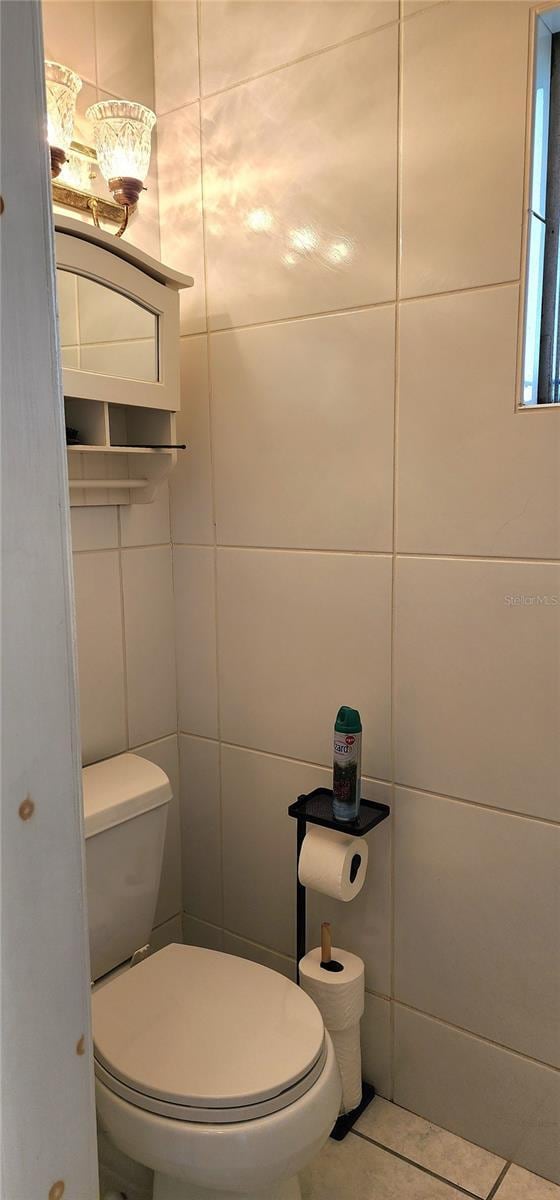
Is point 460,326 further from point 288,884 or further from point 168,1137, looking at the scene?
point 168,1137

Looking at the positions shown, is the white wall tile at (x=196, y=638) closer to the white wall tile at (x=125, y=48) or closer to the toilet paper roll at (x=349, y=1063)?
the toilet paper roll at (x=349, y=1063)

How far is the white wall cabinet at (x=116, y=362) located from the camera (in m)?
1.37

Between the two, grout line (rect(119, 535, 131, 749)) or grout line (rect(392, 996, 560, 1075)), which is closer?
grout line (rect(392, 996, 560, 1075))

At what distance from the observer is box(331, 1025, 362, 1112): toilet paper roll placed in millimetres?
1468

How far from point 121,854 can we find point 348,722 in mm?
480

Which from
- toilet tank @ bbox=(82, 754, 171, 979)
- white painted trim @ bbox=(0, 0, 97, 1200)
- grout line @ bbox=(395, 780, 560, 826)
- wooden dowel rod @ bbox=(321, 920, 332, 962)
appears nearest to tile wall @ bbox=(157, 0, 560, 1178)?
grout line @ bbox=(395, 780, 560, 826)

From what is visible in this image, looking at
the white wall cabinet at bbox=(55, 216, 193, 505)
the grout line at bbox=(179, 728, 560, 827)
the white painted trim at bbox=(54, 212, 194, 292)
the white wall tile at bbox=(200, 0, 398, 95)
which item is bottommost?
the grout line at bbox=(179, 728, 560, 827)

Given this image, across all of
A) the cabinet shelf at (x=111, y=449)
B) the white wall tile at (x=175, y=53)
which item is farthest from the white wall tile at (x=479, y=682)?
the white wall tile at (x=175, y=53)

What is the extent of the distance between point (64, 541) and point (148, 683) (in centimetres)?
121

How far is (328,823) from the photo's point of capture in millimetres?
1397

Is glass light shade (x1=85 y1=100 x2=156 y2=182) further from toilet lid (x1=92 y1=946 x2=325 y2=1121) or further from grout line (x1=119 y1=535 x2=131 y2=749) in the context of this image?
toilet lid (x1=92 y1=946 x2=325 y2=1121)

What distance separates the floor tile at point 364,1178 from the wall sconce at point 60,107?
→ 5.88 ft

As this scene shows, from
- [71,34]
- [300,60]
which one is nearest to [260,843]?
[300,60]

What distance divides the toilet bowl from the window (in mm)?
1045
